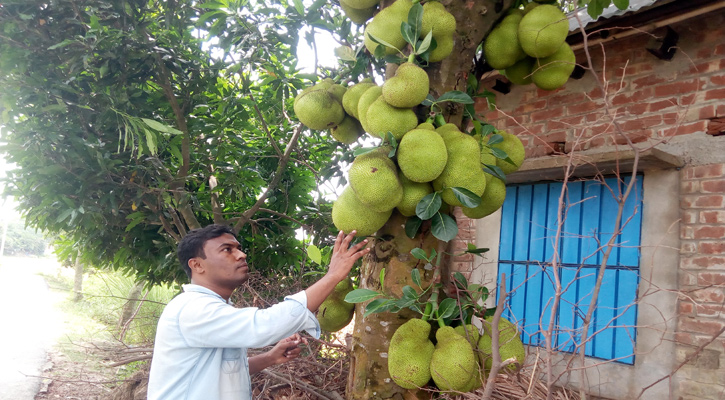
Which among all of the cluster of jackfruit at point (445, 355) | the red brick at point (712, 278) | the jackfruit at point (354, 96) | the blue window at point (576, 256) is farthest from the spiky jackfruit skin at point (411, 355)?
the red brick at point (712, 278)

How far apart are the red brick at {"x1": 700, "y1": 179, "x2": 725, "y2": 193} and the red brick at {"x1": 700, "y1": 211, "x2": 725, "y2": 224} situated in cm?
12

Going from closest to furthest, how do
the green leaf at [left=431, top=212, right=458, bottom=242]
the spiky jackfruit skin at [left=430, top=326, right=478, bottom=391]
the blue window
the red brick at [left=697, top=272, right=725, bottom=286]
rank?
the spiky jackfruit skin at [left=430, top=326, right=478, bottom=391] < the green leaf at [left=431, top=212, right=458, bottom=242] < the red brick at [left=697, top=272, right=725, bottom=286] < the blue window

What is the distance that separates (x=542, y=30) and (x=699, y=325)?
1852 mm

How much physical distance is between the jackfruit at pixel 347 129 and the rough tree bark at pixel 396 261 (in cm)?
30

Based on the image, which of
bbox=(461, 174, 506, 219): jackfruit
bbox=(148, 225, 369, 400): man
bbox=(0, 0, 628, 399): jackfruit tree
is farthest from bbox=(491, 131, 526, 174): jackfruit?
bbox=(148, 225, 369, 400): man

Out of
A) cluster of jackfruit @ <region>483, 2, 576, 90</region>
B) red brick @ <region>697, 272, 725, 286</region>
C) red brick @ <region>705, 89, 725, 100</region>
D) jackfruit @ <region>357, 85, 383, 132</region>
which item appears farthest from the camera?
red brick @ <region>705, 89, 725, 100</region>

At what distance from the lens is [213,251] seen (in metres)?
1.99

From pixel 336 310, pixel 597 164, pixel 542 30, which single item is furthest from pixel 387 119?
pixel 597 164

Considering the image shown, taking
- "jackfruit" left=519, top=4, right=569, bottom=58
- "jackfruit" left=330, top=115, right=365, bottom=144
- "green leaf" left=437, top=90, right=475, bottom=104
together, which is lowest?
"jackfruit" left=330, top=115, right=365, bottom=144

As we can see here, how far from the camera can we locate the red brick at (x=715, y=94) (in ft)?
8.90

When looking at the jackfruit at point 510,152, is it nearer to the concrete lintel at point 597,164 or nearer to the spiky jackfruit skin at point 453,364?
the concrete lintel at point 597,164

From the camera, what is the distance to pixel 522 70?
7.07ft

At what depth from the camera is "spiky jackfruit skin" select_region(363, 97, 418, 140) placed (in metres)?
1.65

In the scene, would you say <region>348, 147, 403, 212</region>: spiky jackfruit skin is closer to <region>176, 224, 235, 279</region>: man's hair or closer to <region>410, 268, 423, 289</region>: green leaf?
<region>410, 268, 423, 289</region>: green leaf
